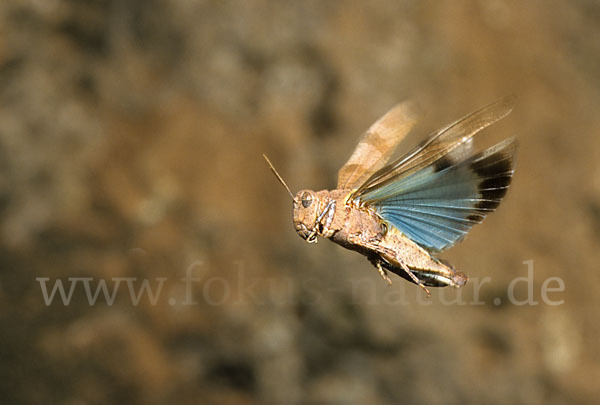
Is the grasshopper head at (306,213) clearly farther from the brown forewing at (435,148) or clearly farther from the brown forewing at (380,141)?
the brown forewing at (380,141)

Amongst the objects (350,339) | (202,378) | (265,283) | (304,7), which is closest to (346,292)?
Result: (350,339)

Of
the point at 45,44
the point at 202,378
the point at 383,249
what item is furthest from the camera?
the point at 45,44

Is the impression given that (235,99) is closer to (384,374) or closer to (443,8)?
(443,8)

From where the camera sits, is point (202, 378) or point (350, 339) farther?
point (202, 378)

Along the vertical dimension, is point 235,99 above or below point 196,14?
below

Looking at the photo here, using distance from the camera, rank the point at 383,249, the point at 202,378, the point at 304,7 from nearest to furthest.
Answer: the point at 383,249 < the point at 304,7 < the point at 202,378

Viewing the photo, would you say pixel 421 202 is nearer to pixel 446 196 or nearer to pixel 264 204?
pixel 446 196

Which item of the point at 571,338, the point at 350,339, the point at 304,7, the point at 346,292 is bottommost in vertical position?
the point at 571,338
